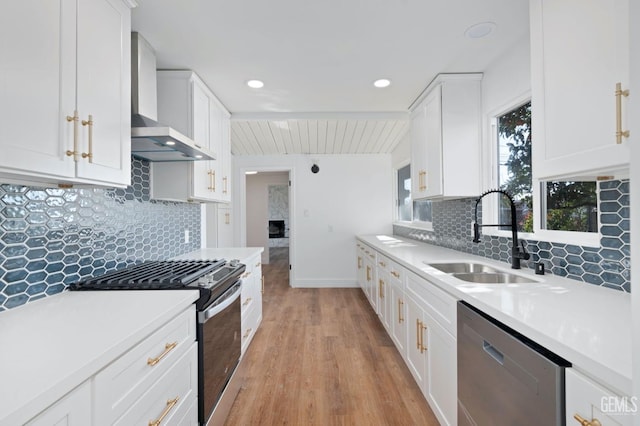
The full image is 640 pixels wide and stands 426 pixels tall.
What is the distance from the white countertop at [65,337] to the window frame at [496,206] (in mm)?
1701

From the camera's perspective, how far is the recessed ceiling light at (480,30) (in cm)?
175

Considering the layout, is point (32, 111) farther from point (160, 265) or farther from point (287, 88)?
point (287, 88)

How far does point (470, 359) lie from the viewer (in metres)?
1.28

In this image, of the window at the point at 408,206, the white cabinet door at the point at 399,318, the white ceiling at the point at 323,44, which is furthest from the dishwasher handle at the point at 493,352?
the window at the point at 408,206

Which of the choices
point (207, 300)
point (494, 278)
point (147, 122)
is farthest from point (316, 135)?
point (207, 300)

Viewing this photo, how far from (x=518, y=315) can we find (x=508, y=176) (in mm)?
1493

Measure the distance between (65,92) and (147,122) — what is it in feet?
2.13

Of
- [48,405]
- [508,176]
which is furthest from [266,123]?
[48,405]

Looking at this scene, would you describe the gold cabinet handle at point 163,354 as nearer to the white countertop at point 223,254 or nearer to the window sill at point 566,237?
the white countertop at point 223,254

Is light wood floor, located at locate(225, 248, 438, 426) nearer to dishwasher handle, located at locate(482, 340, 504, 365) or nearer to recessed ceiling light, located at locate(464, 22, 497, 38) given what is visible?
dishwasher handle, located at locate(482, 340, 504, 365)

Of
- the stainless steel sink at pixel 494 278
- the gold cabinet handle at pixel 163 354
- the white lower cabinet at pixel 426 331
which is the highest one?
the stainless steel sink at pixel 494 278

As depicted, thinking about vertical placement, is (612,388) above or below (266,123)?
below

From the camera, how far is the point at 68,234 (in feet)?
4.68

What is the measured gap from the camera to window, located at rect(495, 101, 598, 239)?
5.08 ft
